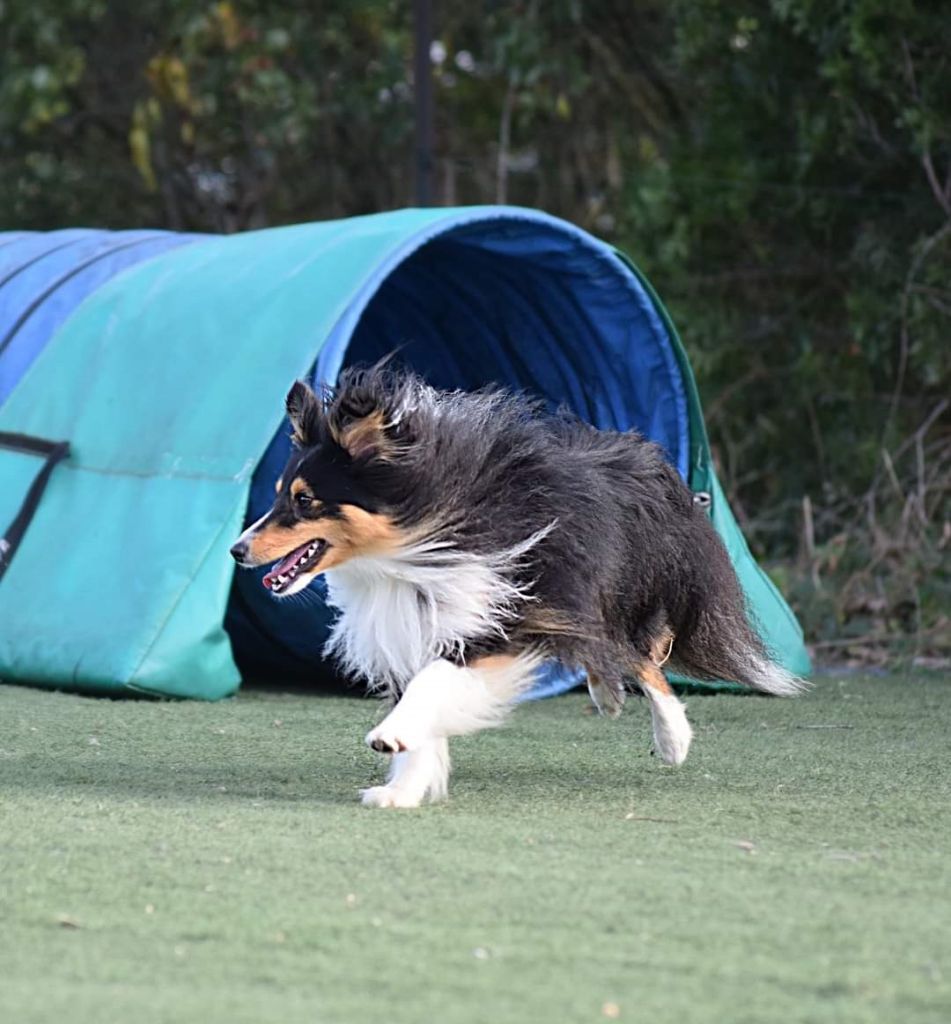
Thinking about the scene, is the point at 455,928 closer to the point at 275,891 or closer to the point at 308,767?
the point at 275,891

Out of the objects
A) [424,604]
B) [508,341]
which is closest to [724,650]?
[424,604]

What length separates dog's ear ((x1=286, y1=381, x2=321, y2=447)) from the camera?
4.75 m

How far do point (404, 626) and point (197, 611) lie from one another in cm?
205

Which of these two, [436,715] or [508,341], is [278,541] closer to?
[436,715]

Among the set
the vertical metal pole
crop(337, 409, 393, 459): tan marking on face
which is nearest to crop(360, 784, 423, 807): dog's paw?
crop(337, 409, 393, 459): tan marking on face

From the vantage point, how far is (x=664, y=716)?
5.19 m

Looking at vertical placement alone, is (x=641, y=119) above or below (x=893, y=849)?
above

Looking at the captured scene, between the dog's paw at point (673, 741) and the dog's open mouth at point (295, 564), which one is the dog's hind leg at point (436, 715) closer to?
the dog's open mouth at point (295, 564)

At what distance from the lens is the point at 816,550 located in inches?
380

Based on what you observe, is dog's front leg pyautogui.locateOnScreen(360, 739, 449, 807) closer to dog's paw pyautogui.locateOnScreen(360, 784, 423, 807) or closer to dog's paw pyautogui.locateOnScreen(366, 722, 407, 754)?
dog's paw pyautogui.locateOnScreen(360, 784, 423, 807)

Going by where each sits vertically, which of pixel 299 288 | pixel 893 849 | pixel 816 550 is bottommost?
pixel 816 550

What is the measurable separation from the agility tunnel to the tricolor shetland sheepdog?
1388 mm

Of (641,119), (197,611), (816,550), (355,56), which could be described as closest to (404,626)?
(197,611)

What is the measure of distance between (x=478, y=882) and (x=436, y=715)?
0.95m
